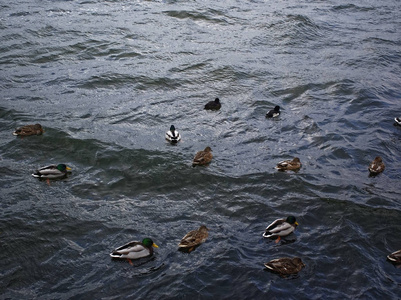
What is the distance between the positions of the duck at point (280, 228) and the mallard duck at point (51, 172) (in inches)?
200

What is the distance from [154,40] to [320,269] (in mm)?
14556

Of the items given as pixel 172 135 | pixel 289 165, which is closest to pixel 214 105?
pixel 172 135

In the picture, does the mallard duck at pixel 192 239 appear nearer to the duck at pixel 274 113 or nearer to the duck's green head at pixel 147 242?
the duck's green head at pixel 147 242

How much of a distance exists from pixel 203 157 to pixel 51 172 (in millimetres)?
3741

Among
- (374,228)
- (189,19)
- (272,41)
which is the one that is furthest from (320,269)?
(189,19)

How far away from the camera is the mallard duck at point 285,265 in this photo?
335 inches

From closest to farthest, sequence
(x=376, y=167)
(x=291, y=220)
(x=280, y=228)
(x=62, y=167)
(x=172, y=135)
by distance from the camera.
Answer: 1. (x=280, y=228)
2. (x=291, y=220)
3. (x=62, y=167)
4. (x=376, y=167)
5. (x=172, y=135)

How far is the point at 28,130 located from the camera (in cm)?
1298

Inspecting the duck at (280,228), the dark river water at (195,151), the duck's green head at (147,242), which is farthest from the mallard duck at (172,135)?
the duck's green head at (147,242)

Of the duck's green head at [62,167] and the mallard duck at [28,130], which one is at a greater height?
the mallard duck at [28,130]

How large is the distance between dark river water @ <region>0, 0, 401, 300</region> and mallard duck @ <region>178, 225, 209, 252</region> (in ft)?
0.43

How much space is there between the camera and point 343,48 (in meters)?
21.1

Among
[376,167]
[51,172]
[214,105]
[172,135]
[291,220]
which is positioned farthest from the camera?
[214,105]

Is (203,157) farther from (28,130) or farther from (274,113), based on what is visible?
(28,130)
